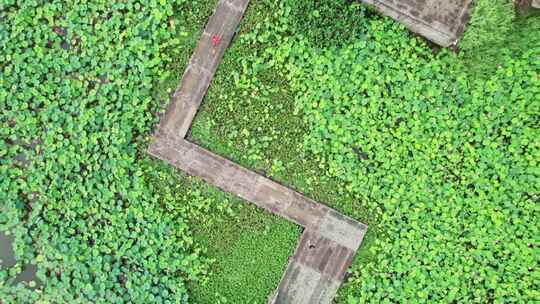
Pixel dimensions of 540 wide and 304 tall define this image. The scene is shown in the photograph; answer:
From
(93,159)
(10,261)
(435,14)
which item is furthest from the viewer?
(10,261)

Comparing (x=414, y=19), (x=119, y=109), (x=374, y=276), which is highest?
(x=414, y=19)

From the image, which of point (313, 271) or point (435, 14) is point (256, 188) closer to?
point (313, 271)

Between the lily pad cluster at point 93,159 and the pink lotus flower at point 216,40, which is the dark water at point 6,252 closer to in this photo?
the lily pad cluster at point 93,159

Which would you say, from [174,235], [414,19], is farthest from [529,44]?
[174,235]

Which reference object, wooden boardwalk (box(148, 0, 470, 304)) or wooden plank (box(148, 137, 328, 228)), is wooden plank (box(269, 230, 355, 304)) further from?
wooden plank (box(148, 137, 328, 228))

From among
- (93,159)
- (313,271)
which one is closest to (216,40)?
(93,159)

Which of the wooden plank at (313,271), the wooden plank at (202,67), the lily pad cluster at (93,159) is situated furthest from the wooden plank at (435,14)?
the wooden plank at (313,271)

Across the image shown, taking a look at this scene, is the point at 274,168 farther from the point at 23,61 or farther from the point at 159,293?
the point at 23,61

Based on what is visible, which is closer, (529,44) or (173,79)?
(529,44)
